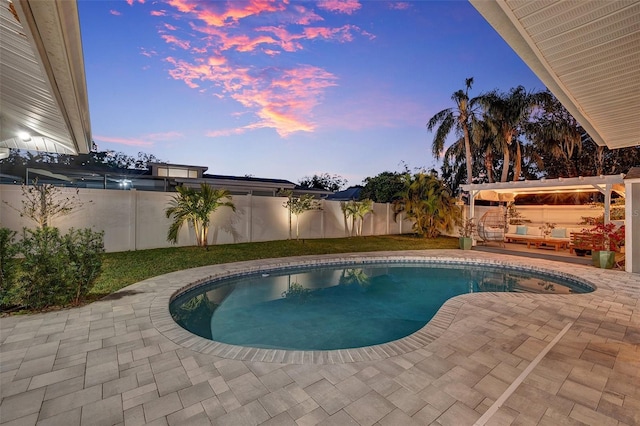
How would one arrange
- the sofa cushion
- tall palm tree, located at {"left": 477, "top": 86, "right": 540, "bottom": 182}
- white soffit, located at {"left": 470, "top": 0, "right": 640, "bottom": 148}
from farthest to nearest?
tall palm tree, located at {"left": 477, "top": 86, "right": 540, "bottom": 182}, the sofa cushion, white soffit, located at {"left": 470, "top": 0, "right": 640, "bottom": 148}

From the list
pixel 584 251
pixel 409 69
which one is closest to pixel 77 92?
pixel 409 69

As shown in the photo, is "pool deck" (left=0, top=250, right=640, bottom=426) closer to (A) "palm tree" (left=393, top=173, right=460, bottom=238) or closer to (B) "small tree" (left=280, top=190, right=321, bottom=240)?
(B) "small tree" (left=280, top=190, right=321, bottom=240)

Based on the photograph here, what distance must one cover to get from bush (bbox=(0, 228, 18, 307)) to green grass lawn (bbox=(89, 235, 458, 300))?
1.10 metres

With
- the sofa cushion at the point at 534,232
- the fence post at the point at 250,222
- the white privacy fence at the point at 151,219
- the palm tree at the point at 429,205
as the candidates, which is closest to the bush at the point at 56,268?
the white privacy fence at the point at 151,219

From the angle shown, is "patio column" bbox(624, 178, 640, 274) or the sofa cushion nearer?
"patio column" bbox(624, 178, 640, 274)

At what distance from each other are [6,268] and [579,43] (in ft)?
24.3

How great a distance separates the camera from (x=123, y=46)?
9.14 metres

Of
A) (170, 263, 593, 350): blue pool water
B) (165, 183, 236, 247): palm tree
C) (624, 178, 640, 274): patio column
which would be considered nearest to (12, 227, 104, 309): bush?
(170, 263, 593, 350): blue pool water

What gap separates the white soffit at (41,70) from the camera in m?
1.82

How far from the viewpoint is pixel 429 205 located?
15461 millimetres

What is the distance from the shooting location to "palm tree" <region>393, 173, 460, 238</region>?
1555 cm

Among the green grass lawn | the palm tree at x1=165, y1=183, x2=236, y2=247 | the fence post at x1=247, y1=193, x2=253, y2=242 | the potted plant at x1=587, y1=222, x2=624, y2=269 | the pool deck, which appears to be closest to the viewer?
the pool deck

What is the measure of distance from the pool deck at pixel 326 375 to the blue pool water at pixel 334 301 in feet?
3.50

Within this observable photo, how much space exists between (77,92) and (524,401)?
196 inches
